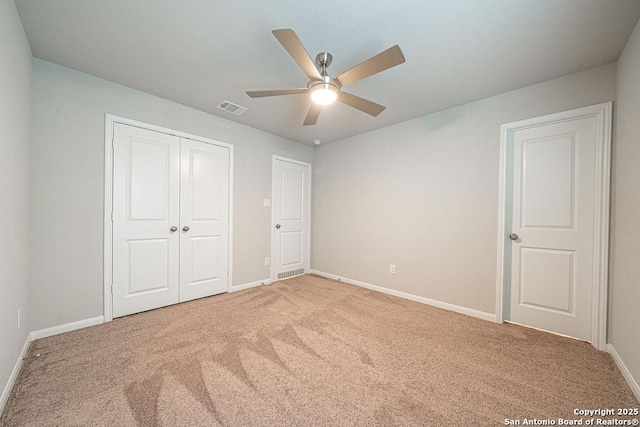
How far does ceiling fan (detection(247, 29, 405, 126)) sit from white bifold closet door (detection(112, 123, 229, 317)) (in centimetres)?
161

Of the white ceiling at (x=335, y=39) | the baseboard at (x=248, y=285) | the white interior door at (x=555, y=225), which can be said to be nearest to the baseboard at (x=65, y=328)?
the baseboard at (x=248, y=285)

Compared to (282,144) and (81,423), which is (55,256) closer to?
(81,423)

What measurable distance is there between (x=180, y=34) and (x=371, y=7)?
4.59ft

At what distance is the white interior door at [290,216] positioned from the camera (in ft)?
13.4

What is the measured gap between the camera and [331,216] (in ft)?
14.1

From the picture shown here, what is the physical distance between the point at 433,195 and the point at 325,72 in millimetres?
2043

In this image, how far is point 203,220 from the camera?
3.21 metres

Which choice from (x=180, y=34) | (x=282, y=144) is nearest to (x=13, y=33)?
(x=180, y=34)

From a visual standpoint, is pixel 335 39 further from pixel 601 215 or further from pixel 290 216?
pixel 290 216

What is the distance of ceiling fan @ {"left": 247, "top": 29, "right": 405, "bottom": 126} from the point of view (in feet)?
4.73

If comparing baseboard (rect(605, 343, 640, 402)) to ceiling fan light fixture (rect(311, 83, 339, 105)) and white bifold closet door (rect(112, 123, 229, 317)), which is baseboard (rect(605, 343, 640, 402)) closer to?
ceiling fan light fixture (rect(311, 83, 339, 105))

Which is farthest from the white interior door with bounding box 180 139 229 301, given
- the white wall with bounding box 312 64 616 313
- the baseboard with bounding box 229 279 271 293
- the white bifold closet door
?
the white wall with bounding box 312 64 616 313

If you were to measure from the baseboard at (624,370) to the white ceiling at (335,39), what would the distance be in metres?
2.38

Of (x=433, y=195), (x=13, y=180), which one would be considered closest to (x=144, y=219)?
(x=13, y=180)
